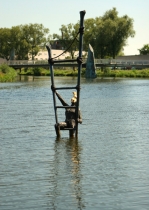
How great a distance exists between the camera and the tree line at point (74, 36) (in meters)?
136

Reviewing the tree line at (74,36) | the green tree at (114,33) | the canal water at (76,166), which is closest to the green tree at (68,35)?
the tree line at (74,36)

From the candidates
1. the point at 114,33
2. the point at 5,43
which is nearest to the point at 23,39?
the point at 5,43

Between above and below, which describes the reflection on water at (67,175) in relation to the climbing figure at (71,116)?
below

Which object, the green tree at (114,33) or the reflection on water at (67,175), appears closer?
the reflection on water at (67,175)

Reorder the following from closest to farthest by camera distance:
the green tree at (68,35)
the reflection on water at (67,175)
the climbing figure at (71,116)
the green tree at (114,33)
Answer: the reflection on water at (67,175) < the climbing figure at (71,116) < the green tree at (114,33) < the green tree at (68,35)

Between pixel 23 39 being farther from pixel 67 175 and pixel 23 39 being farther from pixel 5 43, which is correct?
pixel 67 175

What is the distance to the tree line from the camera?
13612 cm

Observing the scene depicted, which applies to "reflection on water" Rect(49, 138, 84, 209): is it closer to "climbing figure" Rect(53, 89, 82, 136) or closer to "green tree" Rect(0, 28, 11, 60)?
"climbing figure" Rect(53, 89, 82, 136)

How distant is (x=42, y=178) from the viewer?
666 inches

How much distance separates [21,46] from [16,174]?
165 meters

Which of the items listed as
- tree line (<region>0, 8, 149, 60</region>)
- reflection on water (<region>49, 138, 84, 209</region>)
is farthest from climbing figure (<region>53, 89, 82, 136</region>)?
tree line (<region>0, 8, 149, 60</region>)

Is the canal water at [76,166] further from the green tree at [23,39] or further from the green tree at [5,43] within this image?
the green tree at [5,43]

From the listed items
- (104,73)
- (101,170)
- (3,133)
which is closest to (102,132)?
(3,133)

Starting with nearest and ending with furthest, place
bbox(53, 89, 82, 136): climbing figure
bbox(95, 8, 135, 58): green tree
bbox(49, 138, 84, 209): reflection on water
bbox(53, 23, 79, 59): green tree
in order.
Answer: bbox(49, 138, 84, 209): reflection on water, bbox(53, 89, 82, 136): climbing figure, bbox(95, 8, 135, 58): green tree, bbox(53, 23, 79, 59): green tree
